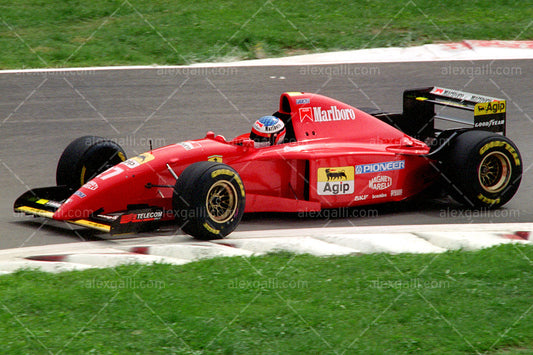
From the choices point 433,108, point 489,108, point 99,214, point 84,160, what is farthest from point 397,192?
point 84,160

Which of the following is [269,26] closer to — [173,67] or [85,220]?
[173,67]

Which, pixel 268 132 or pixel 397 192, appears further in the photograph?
pixel 397 192

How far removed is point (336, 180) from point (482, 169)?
164cm

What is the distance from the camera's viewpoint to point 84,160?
8.72 meters

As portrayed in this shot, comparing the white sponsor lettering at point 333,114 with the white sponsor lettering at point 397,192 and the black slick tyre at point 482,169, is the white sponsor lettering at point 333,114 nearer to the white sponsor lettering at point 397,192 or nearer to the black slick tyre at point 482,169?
the white sponsor lettering at point 397,192

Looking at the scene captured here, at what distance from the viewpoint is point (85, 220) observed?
299 inches

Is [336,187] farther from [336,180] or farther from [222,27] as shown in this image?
[222,27]

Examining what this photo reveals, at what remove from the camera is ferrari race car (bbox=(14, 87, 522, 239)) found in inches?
301

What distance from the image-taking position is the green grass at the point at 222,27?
1612cm

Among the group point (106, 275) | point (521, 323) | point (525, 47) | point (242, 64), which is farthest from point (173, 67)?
point (521, 323)

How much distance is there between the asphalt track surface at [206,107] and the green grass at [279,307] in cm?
192

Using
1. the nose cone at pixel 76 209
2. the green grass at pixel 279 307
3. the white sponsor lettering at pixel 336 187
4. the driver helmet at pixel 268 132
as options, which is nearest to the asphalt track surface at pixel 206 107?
the white sponsor lettering at pixel 336 187

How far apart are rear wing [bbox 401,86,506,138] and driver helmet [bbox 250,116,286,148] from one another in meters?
2.27

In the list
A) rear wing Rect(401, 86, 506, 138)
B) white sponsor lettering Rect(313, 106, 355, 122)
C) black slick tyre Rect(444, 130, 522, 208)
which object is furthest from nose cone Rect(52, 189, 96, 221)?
rear wing Rect(401, 86, 506, 138)
